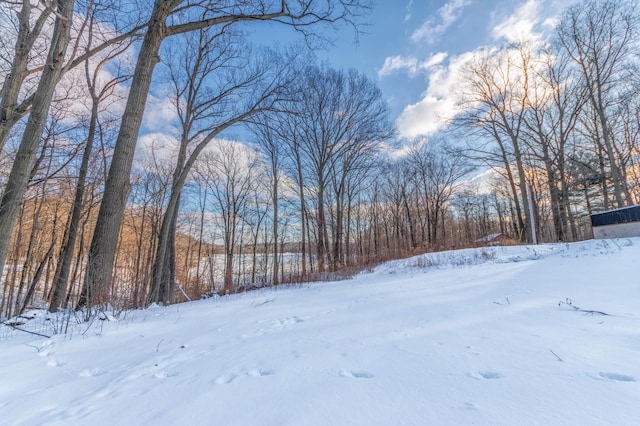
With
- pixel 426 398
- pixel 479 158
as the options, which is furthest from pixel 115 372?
pixel 479 158

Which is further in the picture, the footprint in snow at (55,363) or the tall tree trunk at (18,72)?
the tall tree trunk at (18,72)

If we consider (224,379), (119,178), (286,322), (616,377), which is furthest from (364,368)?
(119,178)

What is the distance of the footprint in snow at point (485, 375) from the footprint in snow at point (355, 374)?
506 mm

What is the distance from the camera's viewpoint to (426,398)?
1.10 m

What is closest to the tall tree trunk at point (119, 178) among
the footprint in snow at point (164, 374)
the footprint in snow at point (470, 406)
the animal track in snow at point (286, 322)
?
the animal track in snow at point (286, 322)

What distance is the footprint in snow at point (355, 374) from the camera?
1.38 metres

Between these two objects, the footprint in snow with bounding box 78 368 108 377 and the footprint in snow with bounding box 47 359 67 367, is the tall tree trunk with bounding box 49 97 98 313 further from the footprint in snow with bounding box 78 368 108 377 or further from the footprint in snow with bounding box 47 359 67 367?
the footprint in snow with bounding box 78 368 108 377

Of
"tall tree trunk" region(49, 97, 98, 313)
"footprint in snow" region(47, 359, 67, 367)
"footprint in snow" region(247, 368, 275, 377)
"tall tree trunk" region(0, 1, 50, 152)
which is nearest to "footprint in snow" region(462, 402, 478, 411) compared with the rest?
"footprint in snow" region(247, 368, 275, 377)

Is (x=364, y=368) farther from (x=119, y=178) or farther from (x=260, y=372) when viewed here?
(x=119, y=178)

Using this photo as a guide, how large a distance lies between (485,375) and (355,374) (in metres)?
0.66

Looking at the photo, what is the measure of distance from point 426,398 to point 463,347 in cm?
74

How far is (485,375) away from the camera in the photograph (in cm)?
127

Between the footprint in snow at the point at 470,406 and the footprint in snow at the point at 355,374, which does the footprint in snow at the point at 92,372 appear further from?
the footprint in snow at the point at 470,406

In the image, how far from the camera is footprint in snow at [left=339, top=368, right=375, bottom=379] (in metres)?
1.38
